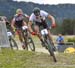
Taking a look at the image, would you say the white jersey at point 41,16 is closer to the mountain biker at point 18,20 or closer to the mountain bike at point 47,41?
the mountain bike at point 47,41

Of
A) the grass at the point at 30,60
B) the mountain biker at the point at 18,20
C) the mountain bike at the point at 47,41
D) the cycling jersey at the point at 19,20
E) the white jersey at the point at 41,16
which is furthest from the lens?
the cycling jersey at the point at 19,20

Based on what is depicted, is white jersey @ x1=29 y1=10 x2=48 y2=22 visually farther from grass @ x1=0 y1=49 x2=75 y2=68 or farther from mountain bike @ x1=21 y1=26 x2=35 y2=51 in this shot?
mountain bike @ x1=21 y1=26 x2=35 y2=51

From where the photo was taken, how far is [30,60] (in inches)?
551

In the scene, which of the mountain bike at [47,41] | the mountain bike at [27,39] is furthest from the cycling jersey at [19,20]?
the mountain bike at [47,41]

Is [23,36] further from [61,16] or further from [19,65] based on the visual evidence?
[61,16]

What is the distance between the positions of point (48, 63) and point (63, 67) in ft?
3.51

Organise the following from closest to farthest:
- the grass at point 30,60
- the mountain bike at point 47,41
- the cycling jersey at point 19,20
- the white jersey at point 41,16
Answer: the grass at point 30,60 → the mountain bike at point 47,41 → the white jersey at point 41,16 → the cycling jersey at point 19,20

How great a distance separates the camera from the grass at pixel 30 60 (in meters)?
13.0

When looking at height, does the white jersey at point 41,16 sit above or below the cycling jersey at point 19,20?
above

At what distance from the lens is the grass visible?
12997 mm

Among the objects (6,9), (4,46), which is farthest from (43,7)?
(4,46)

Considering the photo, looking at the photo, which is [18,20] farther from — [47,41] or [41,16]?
[47,41]

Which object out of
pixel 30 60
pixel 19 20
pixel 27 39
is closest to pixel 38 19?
pixel 30 60

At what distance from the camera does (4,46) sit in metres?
16.0
